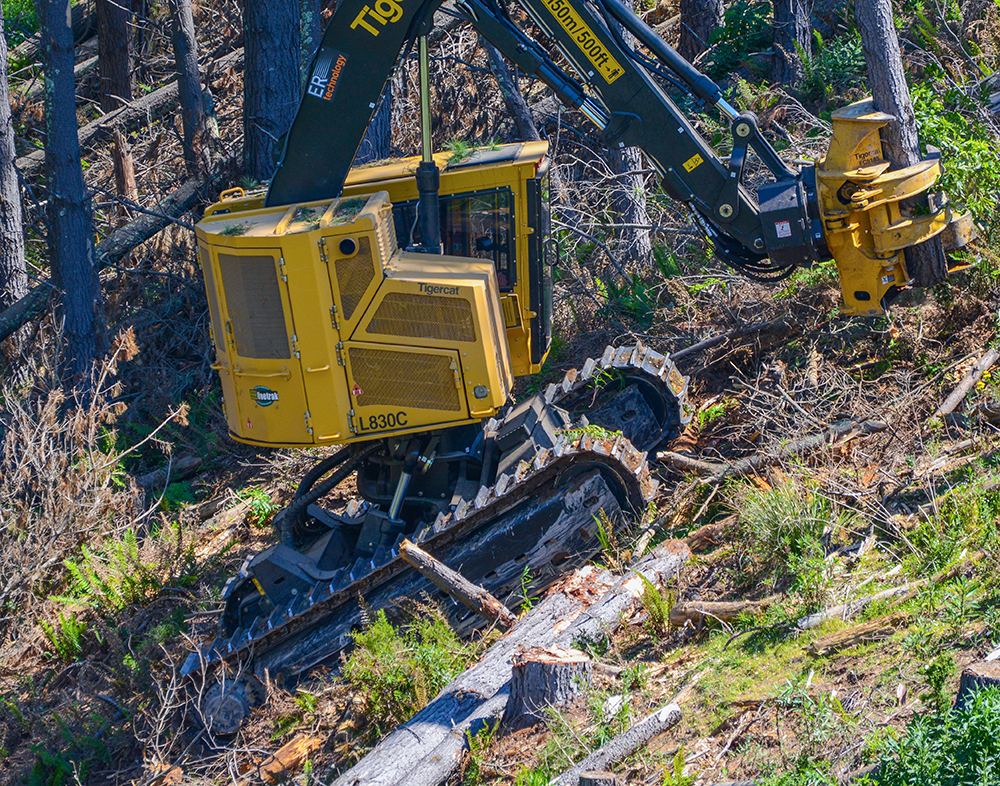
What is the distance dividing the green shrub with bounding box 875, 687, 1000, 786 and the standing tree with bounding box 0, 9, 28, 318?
10.0 metres

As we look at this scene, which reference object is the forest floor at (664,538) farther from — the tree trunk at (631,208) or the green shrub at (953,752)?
the tree trunk at (631,208)

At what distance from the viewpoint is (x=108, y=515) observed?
800cm

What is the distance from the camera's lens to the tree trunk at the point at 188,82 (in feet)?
36.9

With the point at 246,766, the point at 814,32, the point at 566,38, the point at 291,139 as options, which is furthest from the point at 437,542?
the point at 814,32

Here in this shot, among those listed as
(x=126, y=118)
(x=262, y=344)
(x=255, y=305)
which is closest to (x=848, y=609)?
(x=262, y=344)

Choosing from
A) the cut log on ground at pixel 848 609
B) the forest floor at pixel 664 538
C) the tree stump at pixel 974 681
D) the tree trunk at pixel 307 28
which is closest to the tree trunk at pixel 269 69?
the tree trunk at pixel 307 28

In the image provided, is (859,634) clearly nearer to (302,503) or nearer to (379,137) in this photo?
(302,503)

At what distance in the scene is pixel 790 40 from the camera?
12242 mm

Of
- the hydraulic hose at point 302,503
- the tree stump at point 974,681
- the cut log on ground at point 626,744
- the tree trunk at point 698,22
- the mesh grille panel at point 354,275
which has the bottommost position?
the cut log on ground at point 626,744

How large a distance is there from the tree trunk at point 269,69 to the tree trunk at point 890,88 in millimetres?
5754

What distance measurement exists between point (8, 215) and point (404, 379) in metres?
6.47

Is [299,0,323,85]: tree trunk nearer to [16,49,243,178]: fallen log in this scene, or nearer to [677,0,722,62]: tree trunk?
[16,49,243,178]: fallen log

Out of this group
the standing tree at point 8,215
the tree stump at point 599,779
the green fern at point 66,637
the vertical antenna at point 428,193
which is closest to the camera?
the tree stump at point 599,779

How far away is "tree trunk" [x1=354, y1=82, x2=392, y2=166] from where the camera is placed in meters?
9.90
